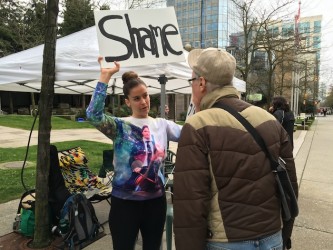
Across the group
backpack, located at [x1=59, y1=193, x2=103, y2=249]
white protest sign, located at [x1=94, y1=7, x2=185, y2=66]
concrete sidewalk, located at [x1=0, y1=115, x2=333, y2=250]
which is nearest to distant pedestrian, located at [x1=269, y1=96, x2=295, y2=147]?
concrete sidewalk, located at [x1=0, y1=115, x2=333, y2=250]

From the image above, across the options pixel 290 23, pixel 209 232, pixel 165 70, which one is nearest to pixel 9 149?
pixel 165 70

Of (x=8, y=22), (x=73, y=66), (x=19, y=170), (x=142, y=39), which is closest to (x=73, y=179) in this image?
(x=73, y=66)

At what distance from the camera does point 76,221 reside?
3.48 meters

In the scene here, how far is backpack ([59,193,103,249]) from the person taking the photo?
3453mm

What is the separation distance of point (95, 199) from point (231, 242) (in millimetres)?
2899

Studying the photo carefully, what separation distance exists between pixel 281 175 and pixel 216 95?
504mm

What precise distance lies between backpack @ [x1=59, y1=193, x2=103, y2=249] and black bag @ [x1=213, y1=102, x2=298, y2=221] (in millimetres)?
2397

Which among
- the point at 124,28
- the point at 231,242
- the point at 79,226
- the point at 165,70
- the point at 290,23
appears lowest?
the point at 79,226

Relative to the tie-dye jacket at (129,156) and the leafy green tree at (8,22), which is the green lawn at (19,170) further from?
the leafy green tree at (8,22)

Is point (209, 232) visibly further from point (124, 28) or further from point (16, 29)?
point (16, 29)

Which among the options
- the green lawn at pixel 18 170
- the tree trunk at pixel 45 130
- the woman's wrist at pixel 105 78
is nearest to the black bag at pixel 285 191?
the woman's wrist at pixel 105 78

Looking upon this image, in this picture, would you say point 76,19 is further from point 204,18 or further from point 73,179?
point 204,18

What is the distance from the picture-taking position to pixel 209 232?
5.20ft

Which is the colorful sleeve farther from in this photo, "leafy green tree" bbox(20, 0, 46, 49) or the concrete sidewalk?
"leafy green tree" bbox(20, 0, 46, 49)
